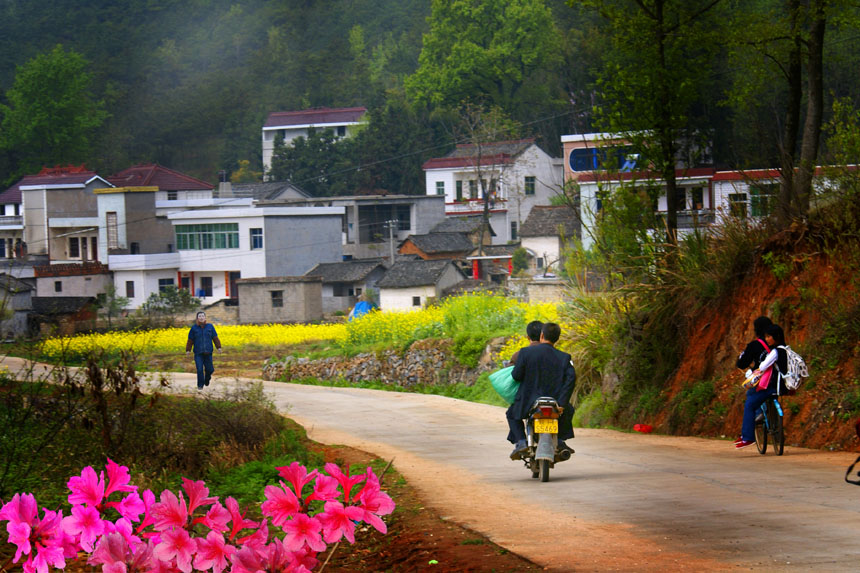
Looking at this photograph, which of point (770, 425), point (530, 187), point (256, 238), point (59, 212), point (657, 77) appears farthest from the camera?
point (530, 187)

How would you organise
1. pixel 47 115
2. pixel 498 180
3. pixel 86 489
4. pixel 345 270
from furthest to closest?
pixel 47 115 < pixel 498 180 < pixel 345 270 < pixel 86 489

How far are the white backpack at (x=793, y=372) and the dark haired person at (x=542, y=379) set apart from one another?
254cm

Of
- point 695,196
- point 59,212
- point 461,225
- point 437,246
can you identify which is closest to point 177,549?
point 695,196

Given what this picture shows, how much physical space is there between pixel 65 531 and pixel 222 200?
74.0 metres

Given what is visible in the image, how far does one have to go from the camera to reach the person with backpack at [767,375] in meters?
11.4

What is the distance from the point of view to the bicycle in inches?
456

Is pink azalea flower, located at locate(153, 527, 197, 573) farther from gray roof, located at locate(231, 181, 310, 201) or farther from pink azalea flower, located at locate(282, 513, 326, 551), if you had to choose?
gray roof, located at locate(231, 181, 310, 201)

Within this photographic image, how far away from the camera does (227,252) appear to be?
211ft

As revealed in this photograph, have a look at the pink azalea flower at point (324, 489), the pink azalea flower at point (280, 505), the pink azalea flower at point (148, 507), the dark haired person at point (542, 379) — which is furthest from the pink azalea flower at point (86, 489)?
the dark haired person at point (542, 379)

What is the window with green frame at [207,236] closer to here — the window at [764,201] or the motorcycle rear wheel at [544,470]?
the window at [764,201]

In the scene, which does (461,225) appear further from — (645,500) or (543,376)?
(645,500)

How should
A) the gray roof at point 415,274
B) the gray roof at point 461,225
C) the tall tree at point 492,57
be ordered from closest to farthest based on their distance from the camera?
the gray roof at point 415,274 < the gray roof at point 461,225 < the tall tree at point 492,57

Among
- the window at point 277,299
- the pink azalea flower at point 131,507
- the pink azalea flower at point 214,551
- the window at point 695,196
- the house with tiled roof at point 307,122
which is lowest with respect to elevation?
the window at point 277,299

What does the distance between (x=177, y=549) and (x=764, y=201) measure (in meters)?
14.3
